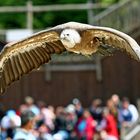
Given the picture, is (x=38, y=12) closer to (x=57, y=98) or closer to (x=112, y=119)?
(x=57, y=98)

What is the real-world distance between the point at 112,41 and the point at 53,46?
1.32 m

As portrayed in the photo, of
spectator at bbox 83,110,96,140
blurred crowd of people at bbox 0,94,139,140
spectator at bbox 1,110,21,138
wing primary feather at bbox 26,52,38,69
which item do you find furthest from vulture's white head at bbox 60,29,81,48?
spectator at bbox 83,110,96,140

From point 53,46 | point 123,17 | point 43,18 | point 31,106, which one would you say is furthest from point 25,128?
point 43,18

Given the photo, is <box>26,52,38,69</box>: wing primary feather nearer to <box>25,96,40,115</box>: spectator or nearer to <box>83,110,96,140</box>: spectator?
<box>25,96,40,115</box>: spectator

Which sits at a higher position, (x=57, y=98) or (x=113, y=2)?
(x=113, y=2)

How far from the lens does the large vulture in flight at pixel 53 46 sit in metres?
10.2

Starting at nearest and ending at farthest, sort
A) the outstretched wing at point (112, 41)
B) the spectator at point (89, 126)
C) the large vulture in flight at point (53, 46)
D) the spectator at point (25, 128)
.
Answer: the outstretched wing at point (112, 41)
the large vulture in flight at point (53, 46)
the spectator at point (25, 128)
the spectator at point (89, 126)

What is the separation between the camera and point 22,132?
476 inches

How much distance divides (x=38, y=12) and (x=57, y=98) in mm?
4538

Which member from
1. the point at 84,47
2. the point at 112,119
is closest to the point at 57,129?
the point at 112,119

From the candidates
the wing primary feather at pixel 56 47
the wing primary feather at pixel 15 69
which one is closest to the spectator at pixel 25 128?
the wing primary feather at pixel 15 69

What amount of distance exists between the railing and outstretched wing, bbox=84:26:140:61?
1475 centimetres

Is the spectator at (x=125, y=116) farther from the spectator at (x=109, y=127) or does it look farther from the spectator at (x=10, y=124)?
the spectator at (x=10, y=124)

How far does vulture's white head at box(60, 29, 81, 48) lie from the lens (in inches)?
410
